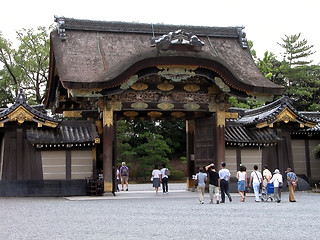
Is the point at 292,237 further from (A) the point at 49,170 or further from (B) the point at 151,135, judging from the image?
(B) the point at 151,135

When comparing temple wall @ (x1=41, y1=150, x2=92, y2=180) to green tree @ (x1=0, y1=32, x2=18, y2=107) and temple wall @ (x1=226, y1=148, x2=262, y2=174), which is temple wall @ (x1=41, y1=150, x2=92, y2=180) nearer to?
temple wall @ (x1=226, y1=148, x2=262, y2=174)

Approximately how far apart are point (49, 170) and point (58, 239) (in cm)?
1278

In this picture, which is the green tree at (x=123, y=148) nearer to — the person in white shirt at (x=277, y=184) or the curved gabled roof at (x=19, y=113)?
the curved gabled roof at (x=19, y=113)

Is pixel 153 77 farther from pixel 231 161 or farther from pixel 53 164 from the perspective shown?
pixel 53 164

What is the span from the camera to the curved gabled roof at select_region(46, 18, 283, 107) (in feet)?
63.4

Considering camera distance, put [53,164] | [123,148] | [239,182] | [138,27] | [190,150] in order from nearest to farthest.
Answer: [239,182] < [53,164] < [138,27] < [190,150] < [123,148]

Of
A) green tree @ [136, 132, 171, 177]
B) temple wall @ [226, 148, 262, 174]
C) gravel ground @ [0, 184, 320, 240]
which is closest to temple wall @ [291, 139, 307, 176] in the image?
temple wall @ [226, 148, 262, 174]

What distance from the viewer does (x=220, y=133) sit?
21453mm

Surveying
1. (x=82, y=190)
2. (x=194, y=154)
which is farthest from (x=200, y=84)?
(x=82, y=190)

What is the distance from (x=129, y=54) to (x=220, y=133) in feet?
17.6

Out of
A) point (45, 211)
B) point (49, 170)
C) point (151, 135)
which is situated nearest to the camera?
point (45, 211)

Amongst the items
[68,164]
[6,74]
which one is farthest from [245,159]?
[6,74]

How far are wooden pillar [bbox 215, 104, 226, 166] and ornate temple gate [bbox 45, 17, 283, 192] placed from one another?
0.04m

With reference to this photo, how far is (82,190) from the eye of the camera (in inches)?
823
